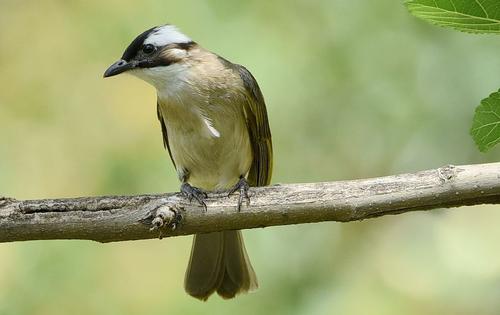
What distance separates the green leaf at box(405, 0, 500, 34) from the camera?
6.13ft

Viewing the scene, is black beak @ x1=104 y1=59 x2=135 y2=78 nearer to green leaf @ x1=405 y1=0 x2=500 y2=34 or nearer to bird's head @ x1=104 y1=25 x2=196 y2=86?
bird's head @ x1=104 y1=25 x2=196 y2=86

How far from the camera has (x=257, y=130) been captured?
4.61 metres

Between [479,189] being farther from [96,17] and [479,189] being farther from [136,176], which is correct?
[96,17]

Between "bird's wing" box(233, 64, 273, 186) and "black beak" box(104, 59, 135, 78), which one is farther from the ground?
"black beak" box(104, 59, 135, 78)

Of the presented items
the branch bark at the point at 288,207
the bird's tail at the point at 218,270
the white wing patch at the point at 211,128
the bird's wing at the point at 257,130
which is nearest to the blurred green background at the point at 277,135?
the bird's tail at the point at 218,270

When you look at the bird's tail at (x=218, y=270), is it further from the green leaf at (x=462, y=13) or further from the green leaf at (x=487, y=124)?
the green leaf at (x=462, y=13)

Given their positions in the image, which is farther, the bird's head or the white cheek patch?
the white cheek patch

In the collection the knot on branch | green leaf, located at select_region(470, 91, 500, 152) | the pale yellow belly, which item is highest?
green leaf, located at select_region(470, 91, 500, 152)

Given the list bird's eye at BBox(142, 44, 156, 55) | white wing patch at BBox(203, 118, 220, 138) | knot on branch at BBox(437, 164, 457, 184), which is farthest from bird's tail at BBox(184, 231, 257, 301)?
knot on branch at BBox(437, 164, 457, 184)

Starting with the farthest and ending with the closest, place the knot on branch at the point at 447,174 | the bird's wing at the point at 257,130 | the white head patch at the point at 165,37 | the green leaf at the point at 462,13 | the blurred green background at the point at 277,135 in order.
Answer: the blurred green background at the point at 277,135, the bird's wing at the point at 257,130, the white head patch at the point at 165,37, the knot on branch at the point at 447,174, the green leaf at the point at 462,13

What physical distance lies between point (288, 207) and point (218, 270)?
1.65 m

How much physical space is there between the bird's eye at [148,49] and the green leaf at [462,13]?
261 cm

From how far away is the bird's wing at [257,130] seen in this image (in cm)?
456

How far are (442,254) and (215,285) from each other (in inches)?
52.5
